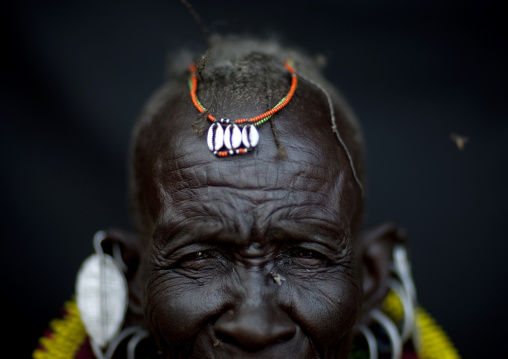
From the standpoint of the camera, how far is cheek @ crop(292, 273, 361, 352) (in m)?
2.50

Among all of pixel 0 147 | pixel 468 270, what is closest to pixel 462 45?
pixel 468 270

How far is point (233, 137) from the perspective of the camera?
2.53 metres

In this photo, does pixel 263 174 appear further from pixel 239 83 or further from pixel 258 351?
pixel 258 351

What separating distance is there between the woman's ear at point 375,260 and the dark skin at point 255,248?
50cm

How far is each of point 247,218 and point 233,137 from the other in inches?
15.8

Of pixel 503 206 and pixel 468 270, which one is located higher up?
pixel 503 206

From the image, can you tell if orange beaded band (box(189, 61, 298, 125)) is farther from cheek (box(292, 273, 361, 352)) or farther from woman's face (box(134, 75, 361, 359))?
cheek (box(292, 273, 361, 352))

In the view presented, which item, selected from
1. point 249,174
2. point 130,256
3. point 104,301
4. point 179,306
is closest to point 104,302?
point 104,301

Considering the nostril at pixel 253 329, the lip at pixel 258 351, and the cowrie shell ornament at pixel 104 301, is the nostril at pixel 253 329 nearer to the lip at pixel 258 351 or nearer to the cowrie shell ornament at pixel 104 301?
the lip at pixel 258 351

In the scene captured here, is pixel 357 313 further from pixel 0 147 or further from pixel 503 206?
pixel 0 147

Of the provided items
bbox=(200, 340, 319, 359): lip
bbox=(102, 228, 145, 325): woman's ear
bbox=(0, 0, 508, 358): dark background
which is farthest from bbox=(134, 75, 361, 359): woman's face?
bbox=(0, 0, 508, 358): dark background

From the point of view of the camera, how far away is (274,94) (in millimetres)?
2779

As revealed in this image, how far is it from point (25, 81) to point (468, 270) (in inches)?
174

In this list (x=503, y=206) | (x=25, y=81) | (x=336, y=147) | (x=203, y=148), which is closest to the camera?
(x=203, y=148)
